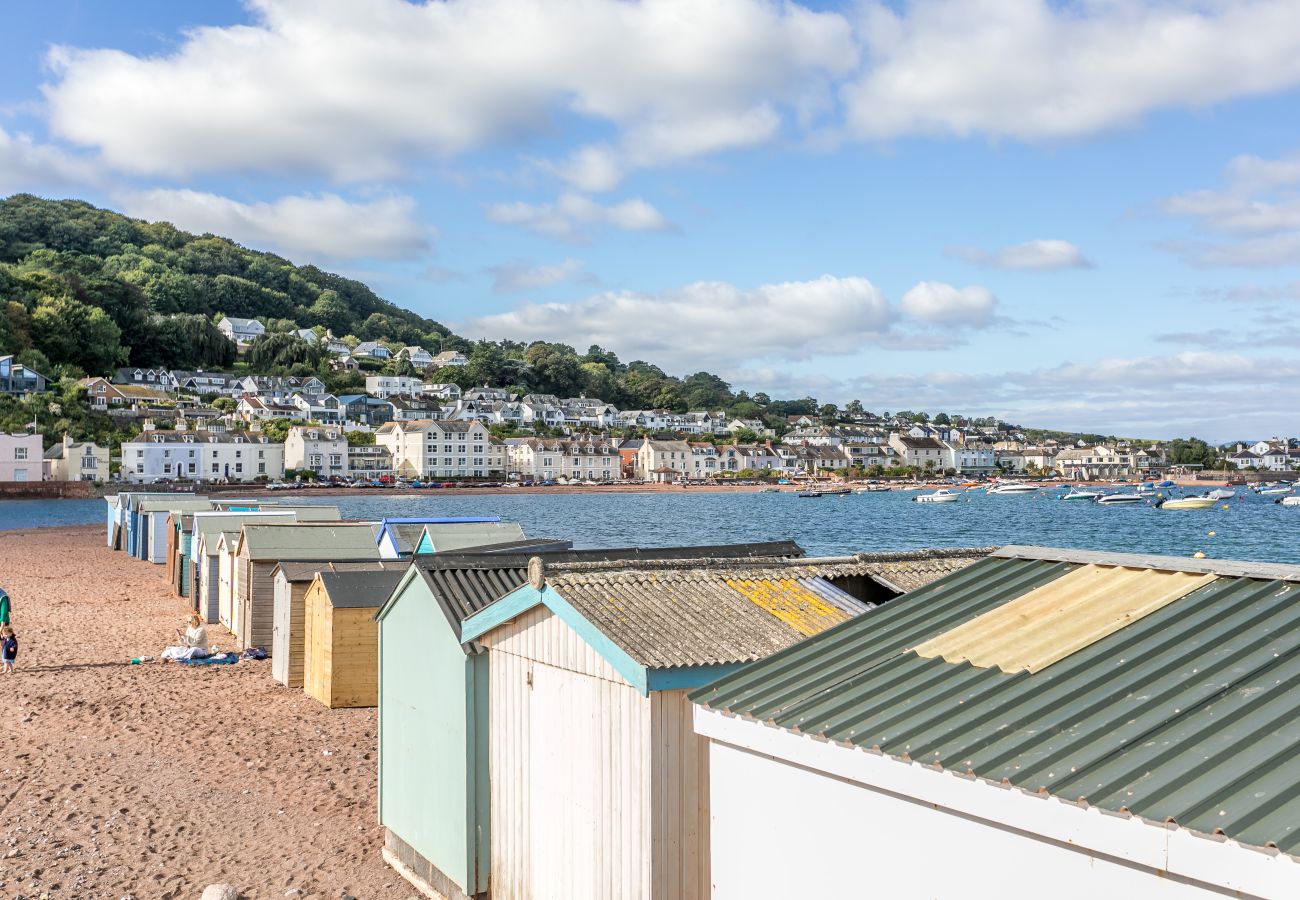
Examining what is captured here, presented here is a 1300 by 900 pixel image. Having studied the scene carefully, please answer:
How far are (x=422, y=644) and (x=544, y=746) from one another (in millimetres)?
2353

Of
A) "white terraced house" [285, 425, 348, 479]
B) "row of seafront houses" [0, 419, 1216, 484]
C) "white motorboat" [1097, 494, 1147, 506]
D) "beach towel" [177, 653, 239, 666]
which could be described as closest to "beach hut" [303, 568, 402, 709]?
"beach towel" [177, 653, 239, 666]

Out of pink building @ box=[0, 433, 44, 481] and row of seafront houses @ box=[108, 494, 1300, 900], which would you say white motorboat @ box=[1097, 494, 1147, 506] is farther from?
row of seafront houses @ box=[108, 494, 1300, 900]

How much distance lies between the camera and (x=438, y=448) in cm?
13712

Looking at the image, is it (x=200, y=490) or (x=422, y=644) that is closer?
(x=422, y=644)

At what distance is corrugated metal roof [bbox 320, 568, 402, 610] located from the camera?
16.0 m

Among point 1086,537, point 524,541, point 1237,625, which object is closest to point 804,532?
point 1086,537

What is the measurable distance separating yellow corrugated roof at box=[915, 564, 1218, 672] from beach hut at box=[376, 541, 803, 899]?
170 inches

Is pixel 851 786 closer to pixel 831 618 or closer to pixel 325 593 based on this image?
pixel 831 618

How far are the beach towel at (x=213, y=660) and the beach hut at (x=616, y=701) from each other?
1303 cm

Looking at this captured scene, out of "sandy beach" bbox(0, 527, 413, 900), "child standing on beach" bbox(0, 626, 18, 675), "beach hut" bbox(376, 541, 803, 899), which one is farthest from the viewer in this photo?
"child standing on beach" bbox(0, 626, 18, 675)

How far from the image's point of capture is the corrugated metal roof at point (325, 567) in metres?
17.3

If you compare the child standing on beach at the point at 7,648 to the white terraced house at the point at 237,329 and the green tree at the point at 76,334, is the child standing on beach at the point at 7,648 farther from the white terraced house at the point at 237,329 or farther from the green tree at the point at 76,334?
the white terraced house at the point at 237,329

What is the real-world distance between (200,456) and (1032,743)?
122 metres

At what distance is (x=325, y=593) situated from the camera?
16172 mm
